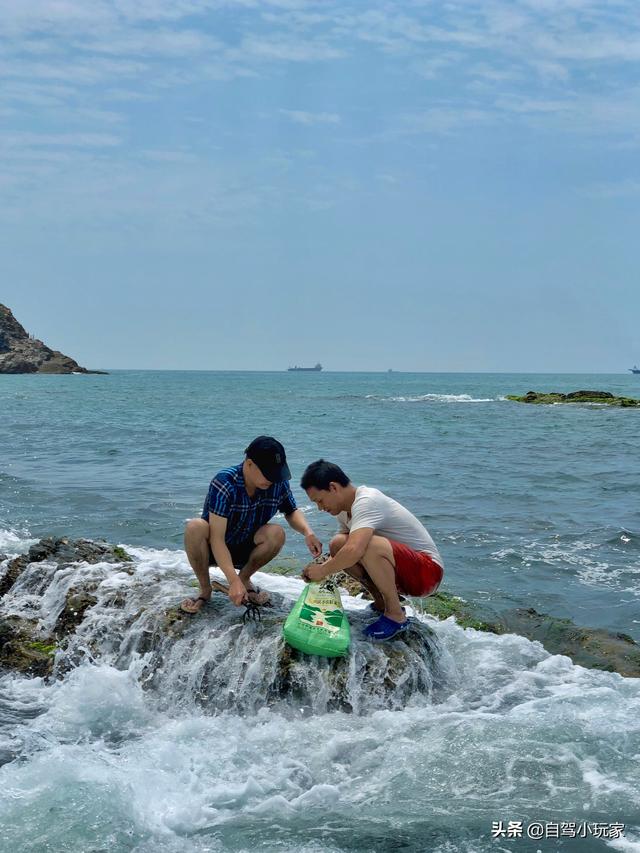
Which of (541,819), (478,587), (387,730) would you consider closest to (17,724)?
(387,730)

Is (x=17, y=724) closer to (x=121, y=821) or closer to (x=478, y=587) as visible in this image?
(x=121, y=821)

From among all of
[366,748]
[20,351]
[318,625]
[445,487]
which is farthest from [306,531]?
[20,351]

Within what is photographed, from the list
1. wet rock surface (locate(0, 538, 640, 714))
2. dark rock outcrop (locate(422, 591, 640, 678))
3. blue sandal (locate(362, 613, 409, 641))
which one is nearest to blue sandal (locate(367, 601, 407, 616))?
wet rock surface (locate(0, 538, 640, 714))

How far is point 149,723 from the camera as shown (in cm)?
662

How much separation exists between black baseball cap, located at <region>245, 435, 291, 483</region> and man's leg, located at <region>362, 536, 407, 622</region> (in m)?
1.06

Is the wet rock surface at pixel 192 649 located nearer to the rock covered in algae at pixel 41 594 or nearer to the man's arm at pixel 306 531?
the rock covered in algae at pixel 41 594

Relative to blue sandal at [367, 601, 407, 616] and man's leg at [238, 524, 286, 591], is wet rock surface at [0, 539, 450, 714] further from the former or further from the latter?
man's leg at [238, 524, 286, 591]

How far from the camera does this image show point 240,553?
25.3 ft

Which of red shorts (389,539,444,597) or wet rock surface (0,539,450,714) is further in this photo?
red shorts (389,539,444,597)

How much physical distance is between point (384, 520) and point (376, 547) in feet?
1.06

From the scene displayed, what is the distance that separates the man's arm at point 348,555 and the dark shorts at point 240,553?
1058 mm

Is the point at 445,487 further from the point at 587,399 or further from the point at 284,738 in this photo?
the point at 587,399

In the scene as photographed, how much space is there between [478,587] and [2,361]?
146927 mm

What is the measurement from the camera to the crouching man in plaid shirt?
23.2ft
